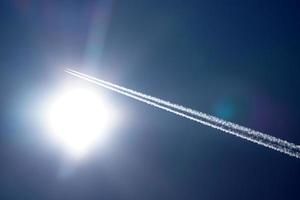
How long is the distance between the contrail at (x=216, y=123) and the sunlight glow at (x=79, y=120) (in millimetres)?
613

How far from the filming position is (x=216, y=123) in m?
9.87

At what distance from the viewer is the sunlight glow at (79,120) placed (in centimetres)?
979

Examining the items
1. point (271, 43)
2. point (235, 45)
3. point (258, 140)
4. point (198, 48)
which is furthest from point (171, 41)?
point (258, 140)

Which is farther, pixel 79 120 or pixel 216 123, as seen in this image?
pixel 79 120

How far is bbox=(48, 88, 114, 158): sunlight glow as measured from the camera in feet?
32.1

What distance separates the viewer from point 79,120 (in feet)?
34.2

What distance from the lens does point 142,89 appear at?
1121 centimetres

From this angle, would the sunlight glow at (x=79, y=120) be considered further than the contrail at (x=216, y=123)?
Yes

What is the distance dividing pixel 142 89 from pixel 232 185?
3.57m

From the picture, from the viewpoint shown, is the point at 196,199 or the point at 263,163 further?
the point at 263,163

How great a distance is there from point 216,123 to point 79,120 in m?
2.92

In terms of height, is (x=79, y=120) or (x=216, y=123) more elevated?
(x=216, y=123)

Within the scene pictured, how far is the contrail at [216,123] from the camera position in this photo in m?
9.17

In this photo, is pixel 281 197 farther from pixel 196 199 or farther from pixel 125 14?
pixel 125 14
